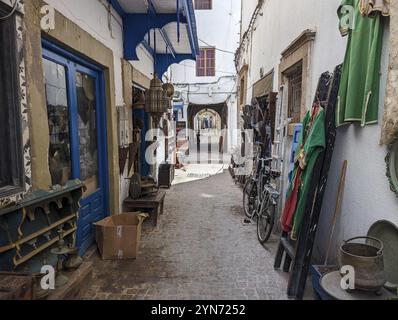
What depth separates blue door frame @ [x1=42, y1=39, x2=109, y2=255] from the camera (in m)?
3.14

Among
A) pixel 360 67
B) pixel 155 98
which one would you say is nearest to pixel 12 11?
pixel 360 67

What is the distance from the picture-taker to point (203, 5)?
1413cm

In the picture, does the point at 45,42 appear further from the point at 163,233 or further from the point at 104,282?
the point at 163,233

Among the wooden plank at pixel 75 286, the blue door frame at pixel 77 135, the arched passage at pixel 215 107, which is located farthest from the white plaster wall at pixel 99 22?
the arched passage at pixel 215 107

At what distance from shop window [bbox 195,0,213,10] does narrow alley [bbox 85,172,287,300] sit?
38.5ft

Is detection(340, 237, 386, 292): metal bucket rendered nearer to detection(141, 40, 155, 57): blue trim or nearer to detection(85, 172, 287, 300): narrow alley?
detection(85, 172, 287, 300): narrow alley

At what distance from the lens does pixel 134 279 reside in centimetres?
320

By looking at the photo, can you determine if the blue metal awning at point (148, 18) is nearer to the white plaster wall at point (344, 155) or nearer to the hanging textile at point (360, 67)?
the white plaster wall at point (344, 155)

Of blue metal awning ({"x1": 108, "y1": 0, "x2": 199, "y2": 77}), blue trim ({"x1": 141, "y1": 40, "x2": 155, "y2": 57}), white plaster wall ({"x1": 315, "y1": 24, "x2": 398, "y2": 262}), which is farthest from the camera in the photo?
blue trim ({"x1": 141, "y1": 40, "x2": 155, "y2": 57})

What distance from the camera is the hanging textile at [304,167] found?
109 inches

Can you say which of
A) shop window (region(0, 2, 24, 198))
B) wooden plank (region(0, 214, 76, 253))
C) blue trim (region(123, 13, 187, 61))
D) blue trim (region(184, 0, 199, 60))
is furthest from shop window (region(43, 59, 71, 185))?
blue trim (region(184, 0, 199, 60))

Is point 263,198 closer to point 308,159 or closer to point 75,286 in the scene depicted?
point 308,159
